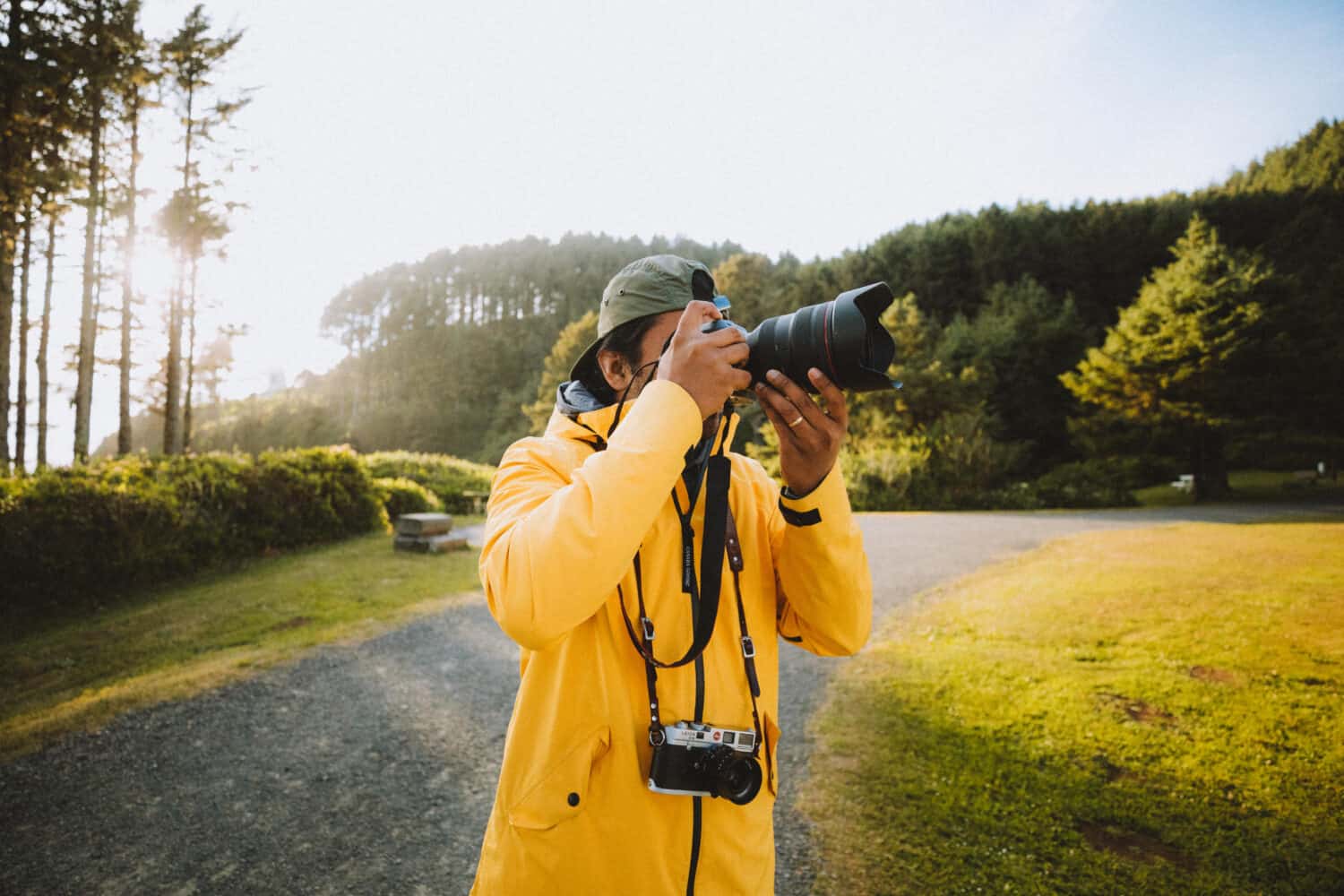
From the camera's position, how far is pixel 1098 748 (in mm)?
3611

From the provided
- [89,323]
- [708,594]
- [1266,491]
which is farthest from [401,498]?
[1266,491]

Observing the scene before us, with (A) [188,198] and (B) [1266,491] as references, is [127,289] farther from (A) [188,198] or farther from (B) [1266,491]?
(B) [1266,491]

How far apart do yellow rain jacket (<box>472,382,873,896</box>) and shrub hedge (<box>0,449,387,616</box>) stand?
9.26 meters

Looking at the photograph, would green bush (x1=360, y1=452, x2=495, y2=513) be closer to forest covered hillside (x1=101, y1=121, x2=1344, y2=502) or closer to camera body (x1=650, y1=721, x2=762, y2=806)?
forest covered hillside (x1=101, y1=121, x2=1344, y2=502)

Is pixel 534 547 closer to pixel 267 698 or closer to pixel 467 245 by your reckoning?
pixel 267 698

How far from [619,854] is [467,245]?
3248 inches

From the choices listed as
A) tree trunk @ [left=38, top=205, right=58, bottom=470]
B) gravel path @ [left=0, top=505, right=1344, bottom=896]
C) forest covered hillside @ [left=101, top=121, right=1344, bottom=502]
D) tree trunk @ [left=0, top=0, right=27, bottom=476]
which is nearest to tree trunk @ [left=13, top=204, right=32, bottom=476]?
tree trunk @ [left=38, top=205, right=58, bottom=470]

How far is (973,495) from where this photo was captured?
58.6ft

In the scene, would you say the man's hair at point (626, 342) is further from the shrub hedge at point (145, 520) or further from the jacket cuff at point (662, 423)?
the shrub hedge at point (145, 520)

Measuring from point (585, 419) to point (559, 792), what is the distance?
0.76 metres

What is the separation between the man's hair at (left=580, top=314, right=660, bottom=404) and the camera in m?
1.52

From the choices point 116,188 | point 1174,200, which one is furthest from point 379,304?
point 1174,200

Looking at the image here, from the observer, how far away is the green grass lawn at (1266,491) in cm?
1831

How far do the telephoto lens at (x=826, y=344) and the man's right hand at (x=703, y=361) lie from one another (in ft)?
0.12
